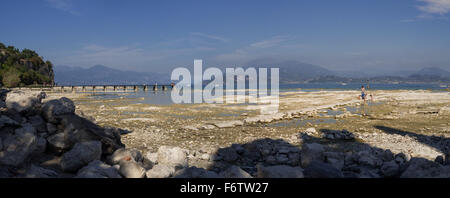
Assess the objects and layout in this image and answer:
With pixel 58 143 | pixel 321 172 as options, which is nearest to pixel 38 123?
pixel 58 143

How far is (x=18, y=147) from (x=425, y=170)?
9991 mm

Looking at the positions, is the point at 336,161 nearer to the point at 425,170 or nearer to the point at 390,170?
the point at 390,170

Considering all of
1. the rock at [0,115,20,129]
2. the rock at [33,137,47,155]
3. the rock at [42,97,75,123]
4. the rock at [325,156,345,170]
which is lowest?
the rock at [325,156,345,170]

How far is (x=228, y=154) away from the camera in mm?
10523

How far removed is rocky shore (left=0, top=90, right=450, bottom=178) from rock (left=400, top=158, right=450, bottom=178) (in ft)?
0.06

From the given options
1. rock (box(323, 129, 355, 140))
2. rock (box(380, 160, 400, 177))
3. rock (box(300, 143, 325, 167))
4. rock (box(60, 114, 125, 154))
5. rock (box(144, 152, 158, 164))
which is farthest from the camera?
rock (box(323, 129, 355, 140))

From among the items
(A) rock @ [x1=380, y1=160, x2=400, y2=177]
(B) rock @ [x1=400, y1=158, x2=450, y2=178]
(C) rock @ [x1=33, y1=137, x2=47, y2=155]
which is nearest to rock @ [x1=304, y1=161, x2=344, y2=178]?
(B) rock @ [x1=400, y1=158, x2=450, y2=178]

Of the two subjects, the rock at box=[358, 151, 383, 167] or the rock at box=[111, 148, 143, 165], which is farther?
the rock at box=[358, 151, 383, 167]

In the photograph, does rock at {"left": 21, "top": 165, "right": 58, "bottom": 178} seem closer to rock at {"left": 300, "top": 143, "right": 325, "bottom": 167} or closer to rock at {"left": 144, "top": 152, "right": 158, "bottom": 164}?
rock at {"left": 144, "top": 152, "right": 158, "bottom": 164}

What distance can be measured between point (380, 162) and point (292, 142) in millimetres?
4662

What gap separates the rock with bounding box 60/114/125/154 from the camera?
322 inches
